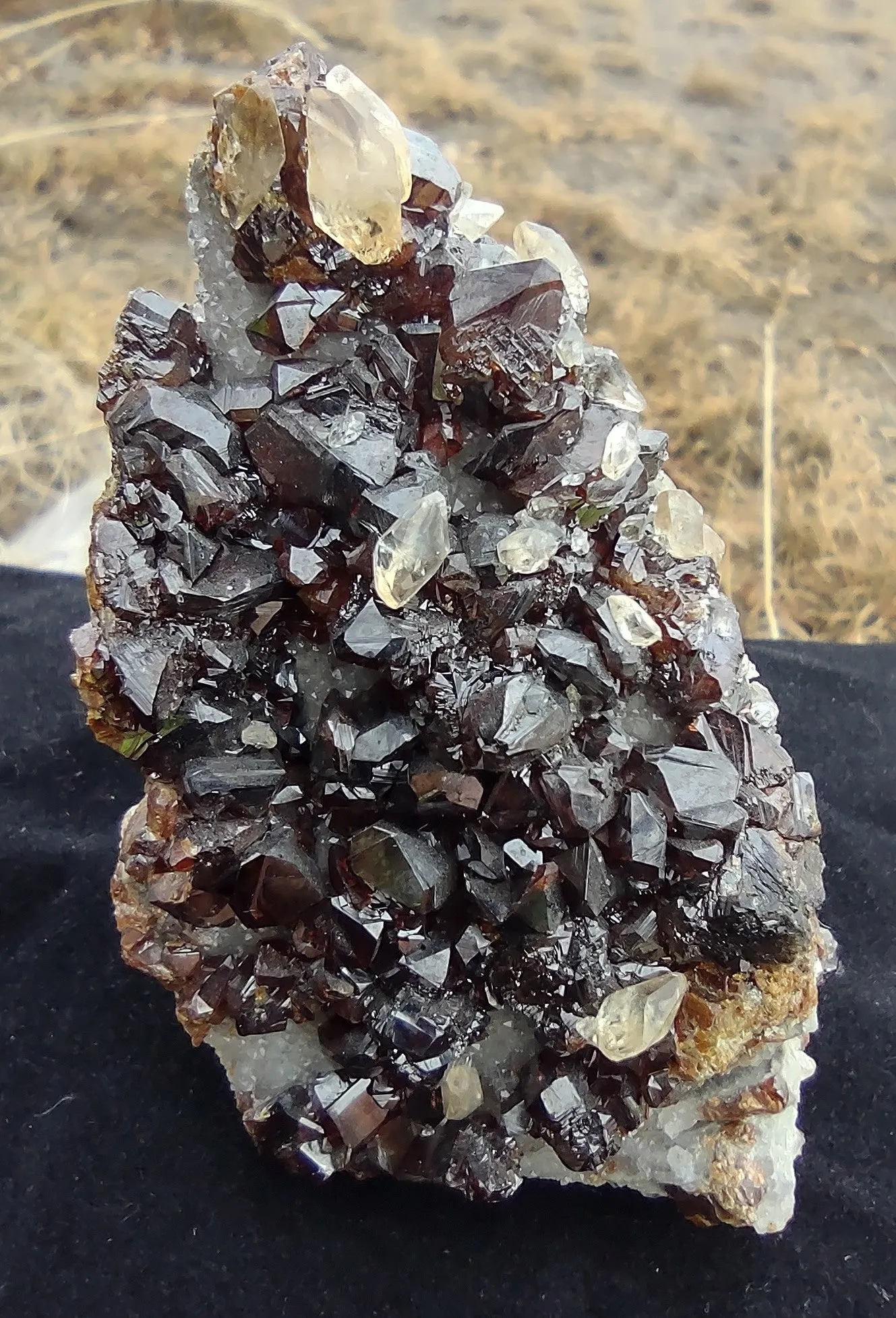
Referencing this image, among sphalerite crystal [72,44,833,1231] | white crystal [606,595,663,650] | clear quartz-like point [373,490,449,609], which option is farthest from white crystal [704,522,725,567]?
clear quartz-like point [373,490,449,609]

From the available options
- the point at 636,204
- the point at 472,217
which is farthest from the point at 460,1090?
the point at 636,204

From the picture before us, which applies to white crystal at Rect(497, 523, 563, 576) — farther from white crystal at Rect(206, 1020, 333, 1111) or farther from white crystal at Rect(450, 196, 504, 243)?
white crystal at Rect(206, 1020, 333, 1111)

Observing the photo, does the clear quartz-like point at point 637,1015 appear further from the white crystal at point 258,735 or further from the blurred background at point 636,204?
the blurred background at point 636,204

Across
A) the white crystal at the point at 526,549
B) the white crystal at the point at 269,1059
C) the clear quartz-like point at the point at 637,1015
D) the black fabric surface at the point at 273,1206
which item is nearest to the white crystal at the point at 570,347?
the white crystal at the point at 526,549

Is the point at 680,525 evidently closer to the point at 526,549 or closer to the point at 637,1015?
the point at 526,549

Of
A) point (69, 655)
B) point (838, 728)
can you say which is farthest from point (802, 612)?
point (69, 655)

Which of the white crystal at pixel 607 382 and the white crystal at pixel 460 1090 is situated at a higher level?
the white crystal at pixel 607 382
